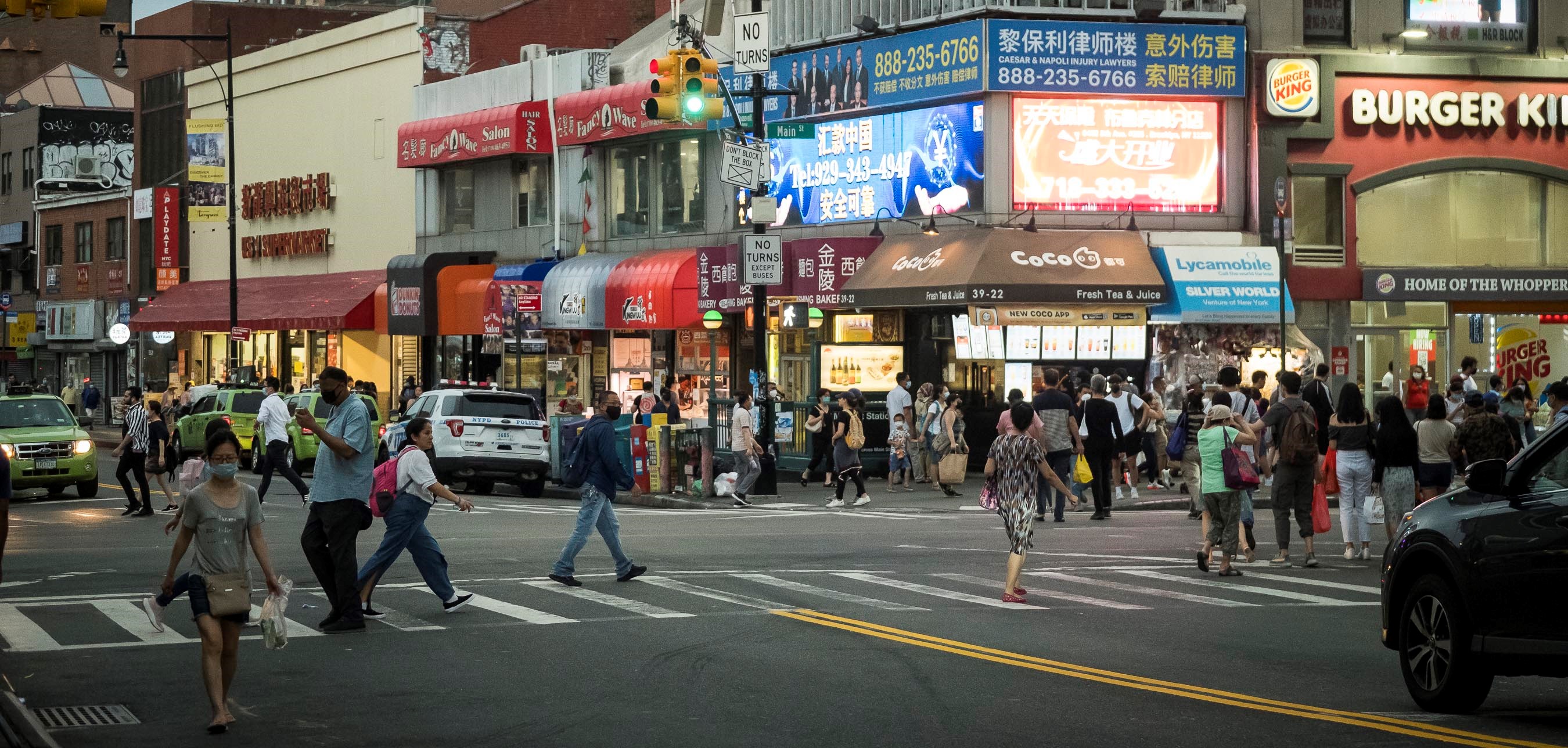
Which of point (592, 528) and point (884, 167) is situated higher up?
point (884, 167)

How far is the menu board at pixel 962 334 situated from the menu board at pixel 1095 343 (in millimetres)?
1965

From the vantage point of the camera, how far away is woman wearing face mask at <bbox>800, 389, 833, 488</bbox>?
29.7 m

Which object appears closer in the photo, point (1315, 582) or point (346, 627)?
point (346, 627)

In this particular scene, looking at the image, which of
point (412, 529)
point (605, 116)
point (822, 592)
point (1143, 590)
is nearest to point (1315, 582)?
point (1143, 590)

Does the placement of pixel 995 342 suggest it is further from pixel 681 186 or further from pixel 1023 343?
pixel 681 186

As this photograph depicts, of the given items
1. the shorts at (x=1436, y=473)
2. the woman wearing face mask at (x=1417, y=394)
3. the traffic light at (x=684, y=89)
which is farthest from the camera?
the woman wearing face mask at (x=1417, y=394)

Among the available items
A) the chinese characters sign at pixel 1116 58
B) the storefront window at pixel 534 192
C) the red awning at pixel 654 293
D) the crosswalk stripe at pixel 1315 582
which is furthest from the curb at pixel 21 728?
the storefront window at pixel 534 192

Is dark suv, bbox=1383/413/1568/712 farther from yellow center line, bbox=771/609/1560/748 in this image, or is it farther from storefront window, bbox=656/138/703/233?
storefront window, bbox=656/138/703/233

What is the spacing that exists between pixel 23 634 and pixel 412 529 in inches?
115

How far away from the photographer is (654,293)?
39125 millimetres

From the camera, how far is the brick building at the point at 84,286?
229 ft

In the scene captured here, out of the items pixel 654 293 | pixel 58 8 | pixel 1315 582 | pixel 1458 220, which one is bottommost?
pixel 1315 582

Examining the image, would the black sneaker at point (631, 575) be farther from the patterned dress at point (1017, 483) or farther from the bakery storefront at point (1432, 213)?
the bakery storefront at point (1432, 213)

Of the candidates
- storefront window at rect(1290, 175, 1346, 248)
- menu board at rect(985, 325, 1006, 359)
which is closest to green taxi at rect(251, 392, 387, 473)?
menu board at rect(985, 325, 1006, 359)
